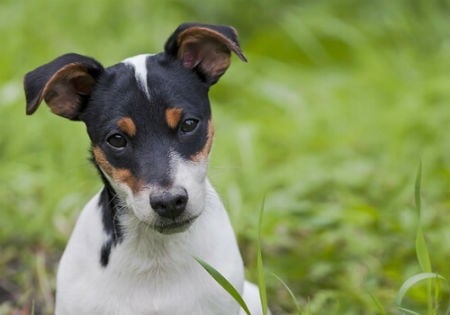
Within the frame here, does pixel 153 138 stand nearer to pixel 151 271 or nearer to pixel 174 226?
pixel 174 226

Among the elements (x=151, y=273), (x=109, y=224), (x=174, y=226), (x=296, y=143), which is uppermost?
(x=174, y=226)

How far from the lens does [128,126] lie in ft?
13.1

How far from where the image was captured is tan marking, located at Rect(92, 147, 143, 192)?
3.94 metres

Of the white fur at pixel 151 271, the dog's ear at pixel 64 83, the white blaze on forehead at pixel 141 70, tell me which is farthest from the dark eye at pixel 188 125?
the dog's ear at pixel 64 83

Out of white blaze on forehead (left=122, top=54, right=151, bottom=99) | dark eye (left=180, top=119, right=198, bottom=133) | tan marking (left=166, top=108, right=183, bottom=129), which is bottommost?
dark eye (left=180, top=119, right=198, bottom=133)

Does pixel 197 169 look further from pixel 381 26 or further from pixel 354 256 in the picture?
pixel 381 26

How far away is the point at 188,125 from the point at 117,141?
26 centimetres

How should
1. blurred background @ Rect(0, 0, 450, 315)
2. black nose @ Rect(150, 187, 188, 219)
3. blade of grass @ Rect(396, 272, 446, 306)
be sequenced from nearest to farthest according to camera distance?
black nose @ Rect(150, 187, 188, 219)
blade of grass @ Rect(396, 272, 446, 306)
blurred background @ Rect(0, 0, 450, 315)

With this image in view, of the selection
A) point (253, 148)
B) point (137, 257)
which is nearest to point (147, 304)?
point (137, 257)

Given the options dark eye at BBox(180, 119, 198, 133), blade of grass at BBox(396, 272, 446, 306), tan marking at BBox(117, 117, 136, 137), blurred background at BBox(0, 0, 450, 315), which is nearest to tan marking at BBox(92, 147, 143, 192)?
tan marking at BBox(117, 117, 136, 137)

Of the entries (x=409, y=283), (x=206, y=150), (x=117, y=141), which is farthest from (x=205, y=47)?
(x=409, y=283)

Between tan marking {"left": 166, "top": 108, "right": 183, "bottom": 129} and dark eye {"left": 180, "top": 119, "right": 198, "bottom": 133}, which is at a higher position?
tan marking {"left": 166, "top": 108, "right": 183, "bottom": 129}

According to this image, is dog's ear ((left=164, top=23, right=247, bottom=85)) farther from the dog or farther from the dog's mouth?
the dog's mouth

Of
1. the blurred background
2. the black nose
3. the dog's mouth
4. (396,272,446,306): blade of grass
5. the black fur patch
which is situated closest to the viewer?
the black nose
